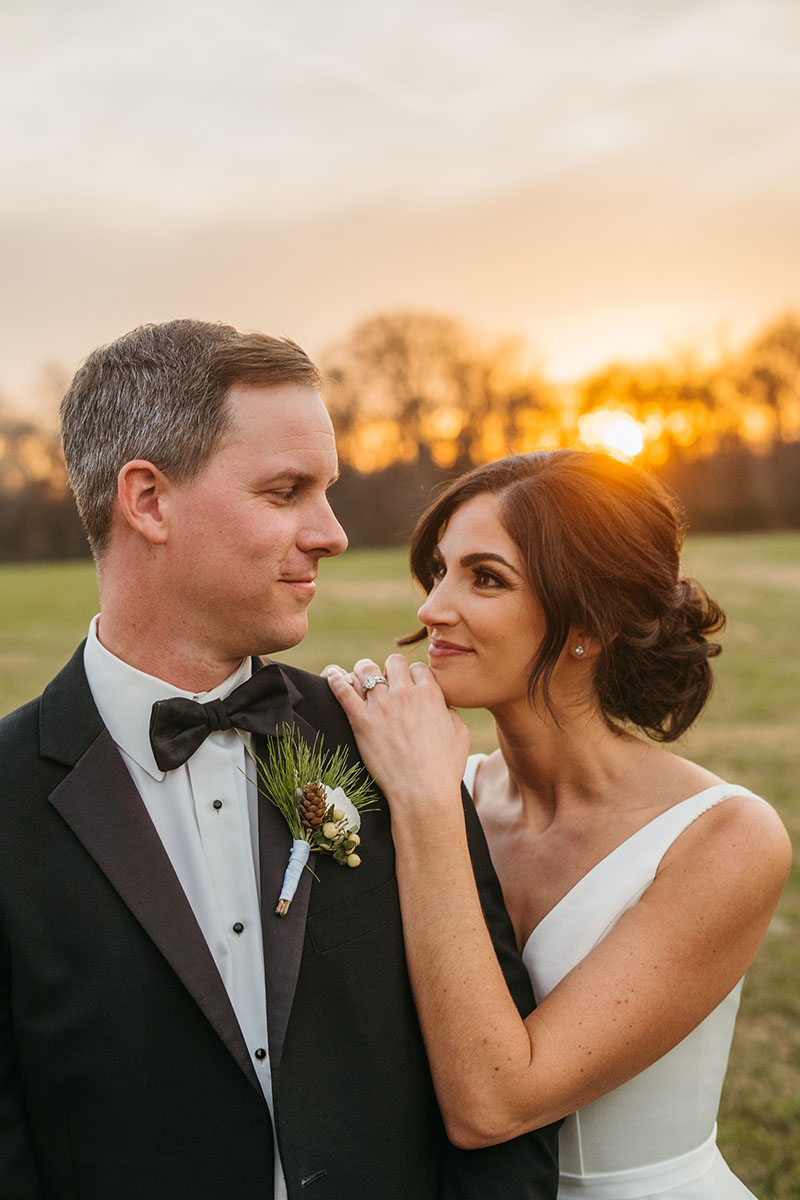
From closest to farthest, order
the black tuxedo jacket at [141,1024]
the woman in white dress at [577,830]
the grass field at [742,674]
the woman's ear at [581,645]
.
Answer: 1. the black tuxedo jacket at [141,1024]
2. the woman in white dress at [577,830]
3. the woman's ear at [581,645]
4. the grass field at [742,674]

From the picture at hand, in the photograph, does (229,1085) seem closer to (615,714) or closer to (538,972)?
(538,972)

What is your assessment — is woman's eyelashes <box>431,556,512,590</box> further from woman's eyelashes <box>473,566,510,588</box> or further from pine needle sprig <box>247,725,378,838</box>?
pine needle sprig <box>247,725,378,838</box>

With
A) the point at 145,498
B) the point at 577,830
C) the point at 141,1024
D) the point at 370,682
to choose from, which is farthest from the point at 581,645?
the point at 141,1024

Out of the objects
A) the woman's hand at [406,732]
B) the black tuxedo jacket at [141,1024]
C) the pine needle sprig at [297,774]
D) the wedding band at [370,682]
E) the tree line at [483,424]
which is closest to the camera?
the black tuxedo jacket at [141,1024]

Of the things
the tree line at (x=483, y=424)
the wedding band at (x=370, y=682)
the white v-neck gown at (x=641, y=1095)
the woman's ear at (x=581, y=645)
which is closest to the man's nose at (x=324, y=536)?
the wedding band at (x=370, y=682)

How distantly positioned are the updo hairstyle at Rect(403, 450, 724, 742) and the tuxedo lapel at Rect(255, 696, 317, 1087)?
3.72ft

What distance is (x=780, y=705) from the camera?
16.9m

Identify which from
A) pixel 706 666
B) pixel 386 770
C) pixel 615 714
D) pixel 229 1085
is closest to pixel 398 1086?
pixel 229 1085

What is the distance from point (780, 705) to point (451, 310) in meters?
27.7

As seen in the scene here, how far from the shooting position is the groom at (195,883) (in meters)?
2.08

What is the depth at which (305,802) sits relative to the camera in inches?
90.2

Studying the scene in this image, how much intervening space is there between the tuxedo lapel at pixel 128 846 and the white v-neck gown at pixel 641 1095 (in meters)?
1.31

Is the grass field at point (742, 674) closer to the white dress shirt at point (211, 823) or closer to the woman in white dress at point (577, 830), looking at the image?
the woman in white dress at point (577, 830)

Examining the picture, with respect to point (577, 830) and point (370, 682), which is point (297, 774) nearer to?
point (370, 682)
